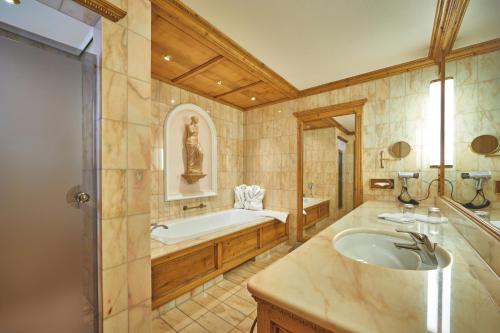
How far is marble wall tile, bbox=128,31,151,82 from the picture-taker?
4.32 feet

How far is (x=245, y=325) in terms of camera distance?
1.64m

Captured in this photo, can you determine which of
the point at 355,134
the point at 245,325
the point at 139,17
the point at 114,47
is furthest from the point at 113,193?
the point at 355,134

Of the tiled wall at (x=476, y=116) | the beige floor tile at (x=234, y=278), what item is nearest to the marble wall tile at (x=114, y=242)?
the beige floor tile at (x=234, y=278)

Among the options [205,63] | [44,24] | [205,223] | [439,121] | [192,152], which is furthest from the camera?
[205,223]

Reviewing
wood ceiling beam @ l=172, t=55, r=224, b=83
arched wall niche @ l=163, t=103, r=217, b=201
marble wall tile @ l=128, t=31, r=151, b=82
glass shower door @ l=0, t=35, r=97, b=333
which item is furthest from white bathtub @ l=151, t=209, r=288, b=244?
wood ceiling beam @ l=172, t=55, r=224, b=83

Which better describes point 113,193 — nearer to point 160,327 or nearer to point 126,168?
point 126,168

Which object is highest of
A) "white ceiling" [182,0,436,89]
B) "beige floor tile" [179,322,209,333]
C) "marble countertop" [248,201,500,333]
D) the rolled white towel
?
"white ceiling" [182,0,436,89]

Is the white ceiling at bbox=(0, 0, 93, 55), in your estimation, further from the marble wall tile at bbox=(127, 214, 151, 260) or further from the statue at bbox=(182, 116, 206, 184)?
the statue at bbox=(182, 116, 206, 184)

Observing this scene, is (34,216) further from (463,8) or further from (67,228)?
(463,8)

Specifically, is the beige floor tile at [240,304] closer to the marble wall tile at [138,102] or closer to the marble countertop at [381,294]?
the marble countertop at [381,294]

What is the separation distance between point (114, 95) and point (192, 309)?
1.92 meters

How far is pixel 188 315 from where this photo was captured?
1.76 metres

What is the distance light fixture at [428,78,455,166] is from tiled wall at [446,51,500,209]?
15 cm

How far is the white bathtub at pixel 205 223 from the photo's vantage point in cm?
245
